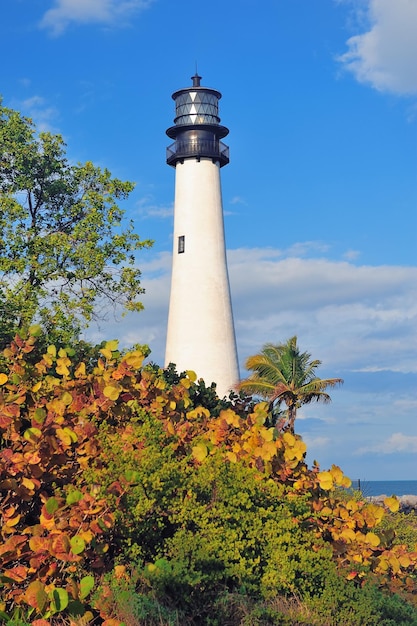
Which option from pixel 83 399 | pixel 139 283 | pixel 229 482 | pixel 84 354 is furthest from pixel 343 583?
pixel 139 283

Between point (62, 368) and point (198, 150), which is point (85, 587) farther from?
point (198, 150)

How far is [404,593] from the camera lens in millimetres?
9562

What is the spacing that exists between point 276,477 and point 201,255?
2328 cm

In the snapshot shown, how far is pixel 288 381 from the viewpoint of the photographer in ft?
108

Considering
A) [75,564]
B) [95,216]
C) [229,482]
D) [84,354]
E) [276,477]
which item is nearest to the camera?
[75,564]

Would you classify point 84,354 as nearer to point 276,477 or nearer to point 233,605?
point 276,477

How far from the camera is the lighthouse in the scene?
31.0 metres

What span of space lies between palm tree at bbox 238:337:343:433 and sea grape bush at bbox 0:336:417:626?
75.1 ft

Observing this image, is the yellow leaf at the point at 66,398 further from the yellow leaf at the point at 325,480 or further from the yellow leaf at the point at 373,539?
the yellow leaf at the point at 373,539

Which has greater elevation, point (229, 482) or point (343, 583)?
point (229, 482)

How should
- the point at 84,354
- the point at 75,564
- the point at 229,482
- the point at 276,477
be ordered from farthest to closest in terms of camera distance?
1. the point at 84,354
2. the point at 276,477
3. the point at 229,482
4. the point at 75,564

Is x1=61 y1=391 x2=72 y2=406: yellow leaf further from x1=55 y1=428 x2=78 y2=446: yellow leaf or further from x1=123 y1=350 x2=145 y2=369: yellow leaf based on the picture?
x1=123 y1=350 x2=145 y2=369: yellow leaf

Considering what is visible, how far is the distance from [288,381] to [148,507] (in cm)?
2568

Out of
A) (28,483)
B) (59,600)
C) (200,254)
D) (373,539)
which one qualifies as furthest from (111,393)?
(200,254)
